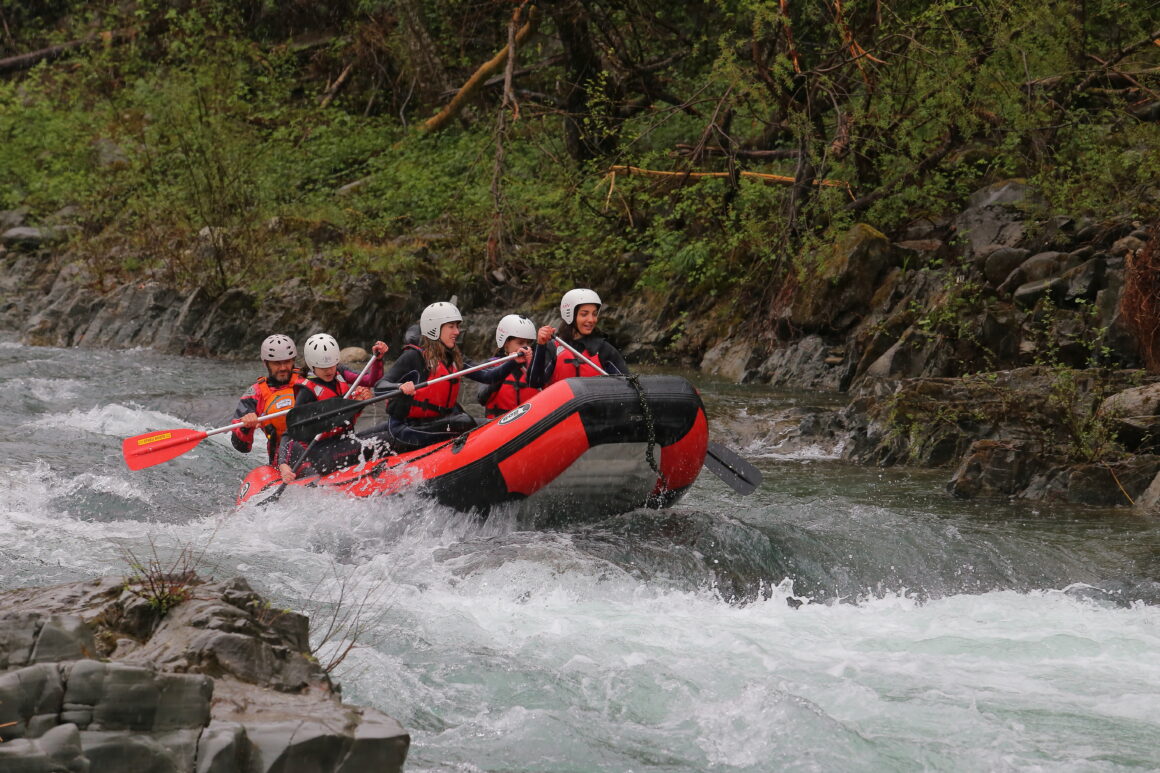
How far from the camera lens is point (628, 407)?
6.18 metres

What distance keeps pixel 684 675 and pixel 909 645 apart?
112 cm

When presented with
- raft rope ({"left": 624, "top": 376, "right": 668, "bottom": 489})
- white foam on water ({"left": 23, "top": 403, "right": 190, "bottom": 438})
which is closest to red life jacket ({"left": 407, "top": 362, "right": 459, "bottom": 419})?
raft rope ({"left": 624, "top": 376, "right": 668, "bottom": 489})

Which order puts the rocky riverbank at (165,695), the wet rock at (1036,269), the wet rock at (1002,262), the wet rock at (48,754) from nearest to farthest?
the wet rock at (48,754)
the rocky riverbank at (165,695)
the wet rock at (1036,269)
the wet rock at (1002,262)

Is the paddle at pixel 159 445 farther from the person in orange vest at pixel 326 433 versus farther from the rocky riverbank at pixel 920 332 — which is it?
the rocky riverbank at pixel 920 332

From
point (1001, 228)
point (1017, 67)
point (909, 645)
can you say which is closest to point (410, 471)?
point (909, 645)

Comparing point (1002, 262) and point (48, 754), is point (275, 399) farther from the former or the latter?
point (1002, 262)

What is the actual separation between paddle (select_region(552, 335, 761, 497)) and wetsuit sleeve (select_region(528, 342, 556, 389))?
0.30 feet

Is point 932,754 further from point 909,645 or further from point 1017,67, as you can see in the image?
point 1017,67

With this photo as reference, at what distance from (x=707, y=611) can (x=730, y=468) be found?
172 centimetres

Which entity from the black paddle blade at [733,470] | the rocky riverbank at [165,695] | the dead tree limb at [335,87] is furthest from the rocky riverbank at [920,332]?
the dead tree limb at [335,87]

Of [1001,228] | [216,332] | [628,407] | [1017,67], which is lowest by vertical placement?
[216,332]

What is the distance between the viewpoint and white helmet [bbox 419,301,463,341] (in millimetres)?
6906

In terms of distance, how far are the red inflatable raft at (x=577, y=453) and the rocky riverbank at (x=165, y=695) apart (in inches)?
111

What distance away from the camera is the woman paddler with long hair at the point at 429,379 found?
693cm
